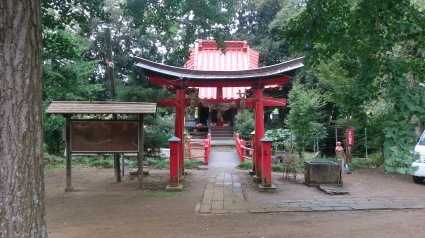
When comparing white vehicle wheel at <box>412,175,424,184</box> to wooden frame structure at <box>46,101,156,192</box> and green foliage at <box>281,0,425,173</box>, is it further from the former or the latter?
wooden frame structure at <box>46,101,156,192</box>

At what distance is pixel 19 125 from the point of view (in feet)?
9.04

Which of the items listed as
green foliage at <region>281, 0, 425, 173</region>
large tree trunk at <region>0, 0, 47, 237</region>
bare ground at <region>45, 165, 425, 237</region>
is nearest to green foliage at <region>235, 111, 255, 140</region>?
bare ground at <region>45, 165, 425, 237</region>

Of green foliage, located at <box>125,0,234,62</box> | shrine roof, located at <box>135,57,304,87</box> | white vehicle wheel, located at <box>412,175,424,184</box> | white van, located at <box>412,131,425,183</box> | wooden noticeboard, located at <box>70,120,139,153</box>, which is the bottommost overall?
white vehicle wheel, located at <box>412,175,424,184</box>

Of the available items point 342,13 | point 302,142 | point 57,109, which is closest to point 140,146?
→ point 57,109

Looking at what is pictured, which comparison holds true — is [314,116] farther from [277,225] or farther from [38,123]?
[38,123]

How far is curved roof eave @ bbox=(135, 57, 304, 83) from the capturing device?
965cm

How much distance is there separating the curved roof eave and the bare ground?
3006 millimetres

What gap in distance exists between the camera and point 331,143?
20.2 metres

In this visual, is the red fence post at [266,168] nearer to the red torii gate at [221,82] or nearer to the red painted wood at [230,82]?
the red torii gate at [221,82]

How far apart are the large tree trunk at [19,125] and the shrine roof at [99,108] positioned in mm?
5831

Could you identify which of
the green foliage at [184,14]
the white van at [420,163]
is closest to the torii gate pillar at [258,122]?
the green foliage at [184,14]

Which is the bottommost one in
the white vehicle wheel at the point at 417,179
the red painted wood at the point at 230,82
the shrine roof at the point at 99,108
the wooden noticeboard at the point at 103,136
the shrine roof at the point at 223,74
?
the white vehicle wheel at the point at 417,179

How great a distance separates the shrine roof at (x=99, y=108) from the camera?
8.59 m

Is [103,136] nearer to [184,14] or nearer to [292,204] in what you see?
[184,14]
